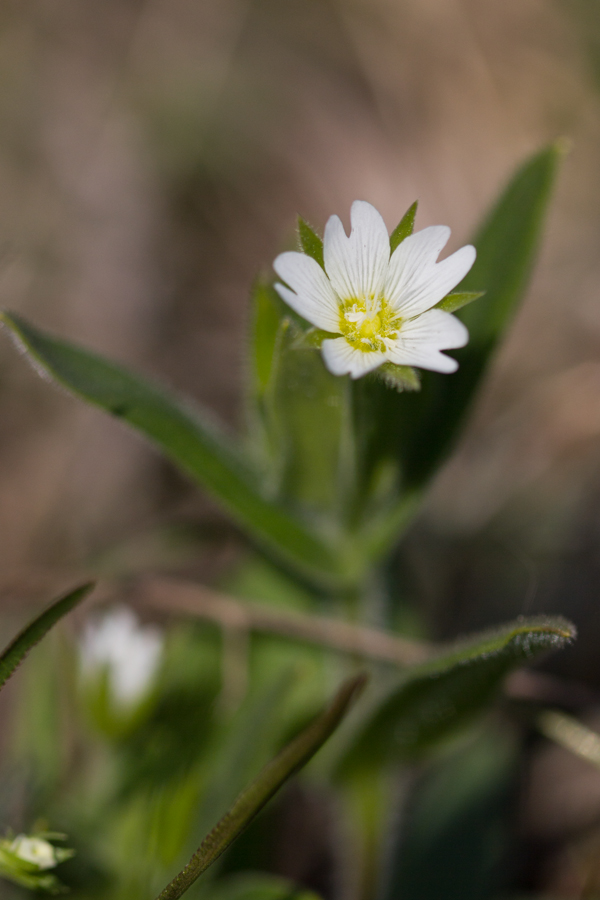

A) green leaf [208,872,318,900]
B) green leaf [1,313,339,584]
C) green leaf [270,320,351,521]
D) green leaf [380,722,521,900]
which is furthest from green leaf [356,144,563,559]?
green leaf [380,722,521,900]

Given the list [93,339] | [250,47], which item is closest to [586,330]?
[93,339]

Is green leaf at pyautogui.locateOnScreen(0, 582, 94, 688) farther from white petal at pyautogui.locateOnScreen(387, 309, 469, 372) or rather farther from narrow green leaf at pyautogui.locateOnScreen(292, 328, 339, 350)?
white petal at pyautogui.locateOnScreen(387, 309, 469, 372)

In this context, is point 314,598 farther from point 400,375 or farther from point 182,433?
point 400,375

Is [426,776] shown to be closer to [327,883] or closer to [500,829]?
[500,829]

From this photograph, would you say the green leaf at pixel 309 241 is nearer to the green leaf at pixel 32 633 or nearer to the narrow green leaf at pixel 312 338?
the narrow green leaf at pixel 312 338

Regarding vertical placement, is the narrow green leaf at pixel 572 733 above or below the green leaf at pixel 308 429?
below

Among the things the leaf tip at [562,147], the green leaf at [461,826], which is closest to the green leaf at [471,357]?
the leaf tip at [562,147]
